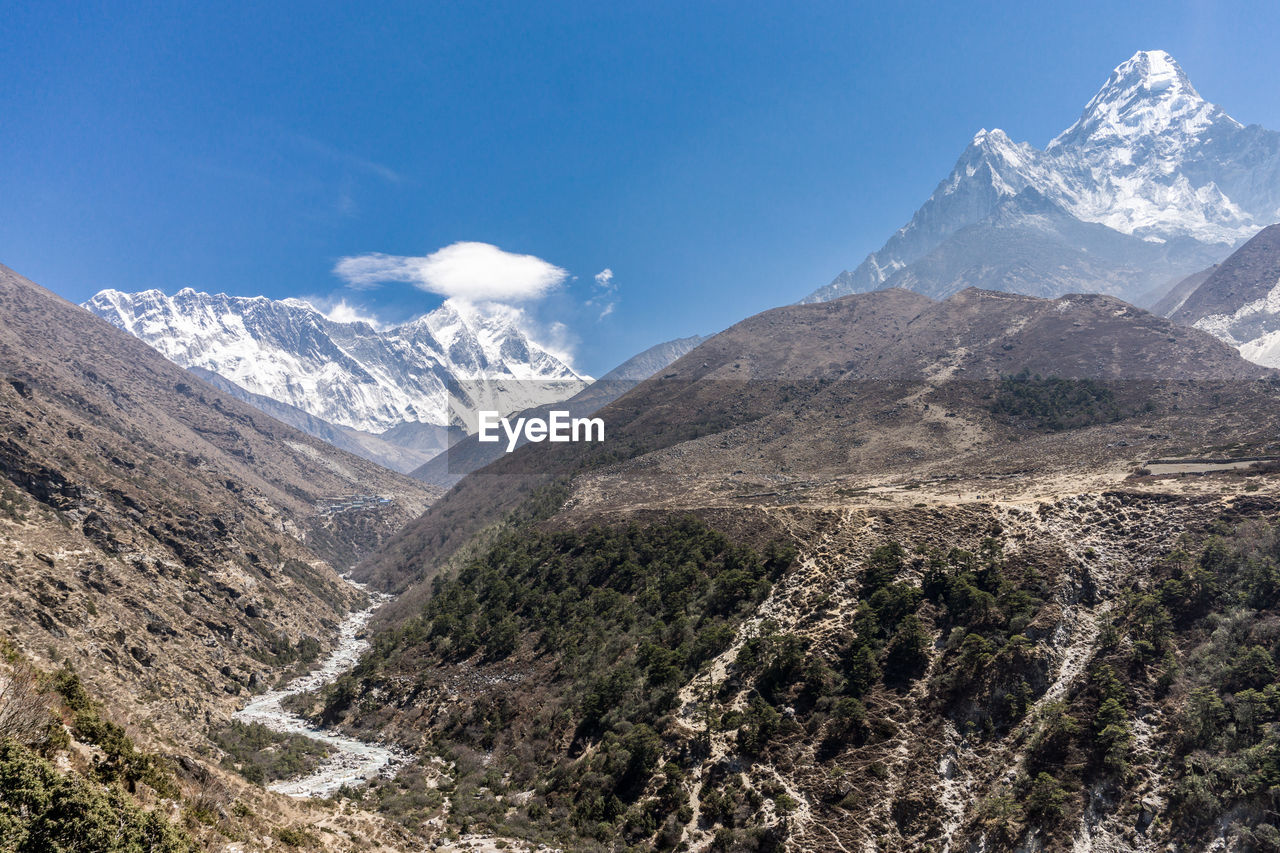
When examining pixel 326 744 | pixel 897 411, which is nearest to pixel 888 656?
pixel 326 744

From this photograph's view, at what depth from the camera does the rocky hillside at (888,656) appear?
28.8 m

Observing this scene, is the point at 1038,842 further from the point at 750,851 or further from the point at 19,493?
the point at 19,493

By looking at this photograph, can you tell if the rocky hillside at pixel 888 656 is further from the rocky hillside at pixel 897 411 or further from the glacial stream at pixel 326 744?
the glacial stream at pixel 326 744

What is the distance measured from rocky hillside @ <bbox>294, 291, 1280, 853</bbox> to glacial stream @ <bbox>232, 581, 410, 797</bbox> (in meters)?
2.87

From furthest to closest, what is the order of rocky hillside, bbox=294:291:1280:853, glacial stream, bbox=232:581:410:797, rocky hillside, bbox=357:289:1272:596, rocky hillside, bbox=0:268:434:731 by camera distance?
rocky hillside, bbox=357:289:1272:596 < rocky hillside, bbox=0:268:434:731 < glacial stream, bbox=232:581:410:797 < rocky hillside, bbox=294:291:1280:853

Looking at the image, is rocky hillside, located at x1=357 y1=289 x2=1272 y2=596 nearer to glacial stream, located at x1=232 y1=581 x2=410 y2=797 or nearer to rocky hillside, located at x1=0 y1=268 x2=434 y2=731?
Result: rocky hillside, located at x1=0 y1=268 x2=434 y2=731

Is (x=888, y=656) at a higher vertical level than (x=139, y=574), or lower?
lower

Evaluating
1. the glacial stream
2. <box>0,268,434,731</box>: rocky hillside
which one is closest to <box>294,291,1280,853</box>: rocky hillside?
the glacial stream

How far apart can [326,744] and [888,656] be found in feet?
166

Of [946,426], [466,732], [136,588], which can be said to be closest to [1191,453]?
[946,426]

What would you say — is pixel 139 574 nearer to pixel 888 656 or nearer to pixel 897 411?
pixel 888 656

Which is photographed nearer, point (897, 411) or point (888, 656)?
point (888, 656)

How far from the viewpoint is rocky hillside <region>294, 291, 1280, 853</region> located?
28.8 metres

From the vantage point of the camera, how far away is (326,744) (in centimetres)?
5244
